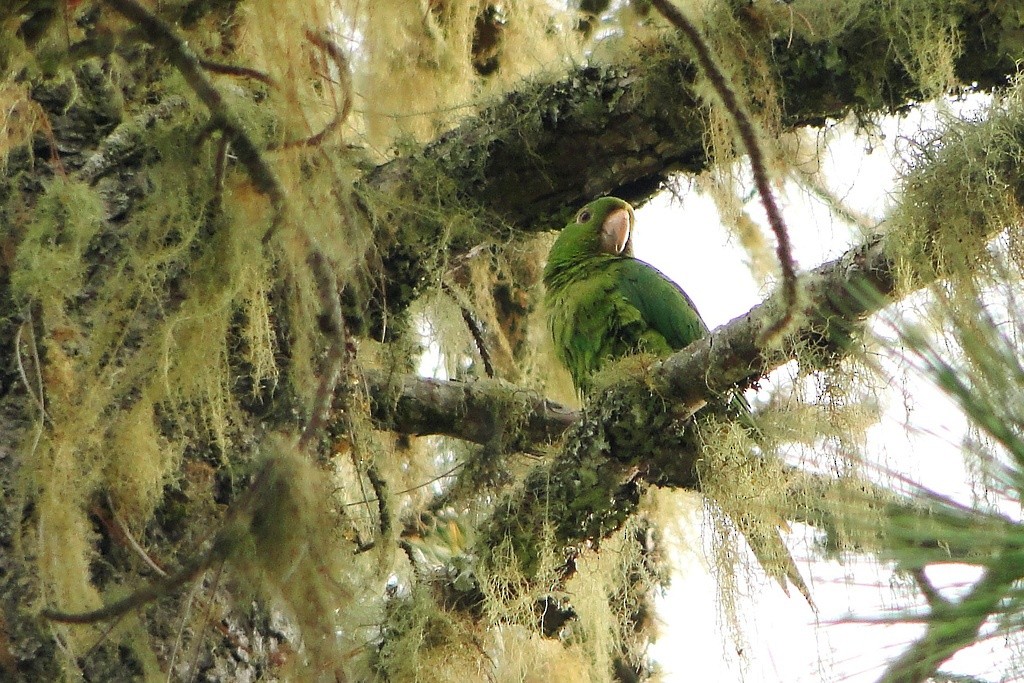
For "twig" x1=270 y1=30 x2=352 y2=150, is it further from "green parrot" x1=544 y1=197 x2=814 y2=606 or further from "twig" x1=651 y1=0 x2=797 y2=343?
"green parrot" x1=544 y1=197 x2=814 y2=606

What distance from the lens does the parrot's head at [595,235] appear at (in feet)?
12.3

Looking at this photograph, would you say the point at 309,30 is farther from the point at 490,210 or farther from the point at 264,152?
the point at 490,210

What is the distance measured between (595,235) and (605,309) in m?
0.46

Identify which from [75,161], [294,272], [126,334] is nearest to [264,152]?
[294,272]

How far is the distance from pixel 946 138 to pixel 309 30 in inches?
52.9

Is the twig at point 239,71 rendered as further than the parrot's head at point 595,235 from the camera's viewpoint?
No

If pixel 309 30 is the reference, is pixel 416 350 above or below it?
below

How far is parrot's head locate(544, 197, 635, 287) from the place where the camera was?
147 inches

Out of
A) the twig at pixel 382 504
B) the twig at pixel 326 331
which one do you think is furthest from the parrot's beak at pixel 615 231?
the twig at pixel 326 331

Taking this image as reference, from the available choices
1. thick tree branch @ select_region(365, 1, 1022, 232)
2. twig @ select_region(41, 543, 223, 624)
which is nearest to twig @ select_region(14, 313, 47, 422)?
twig @ select_region(41, 543, 223, 624)

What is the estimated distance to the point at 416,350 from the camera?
3.06 m

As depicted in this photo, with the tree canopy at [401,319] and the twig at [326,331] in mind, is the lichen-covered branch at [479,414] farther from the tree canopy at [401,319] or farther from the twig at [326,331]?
the twig at [326,331]

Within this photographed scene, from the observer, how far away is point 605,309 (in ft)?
11.4

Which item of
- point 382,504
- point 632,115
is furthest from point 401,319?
point 632,115
